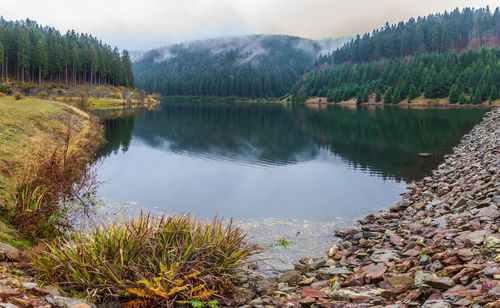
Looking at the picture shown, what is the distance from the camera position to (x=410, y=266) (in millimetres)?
10383

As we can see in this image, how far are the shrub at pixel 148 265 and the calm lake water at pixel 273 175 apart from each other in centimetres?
488

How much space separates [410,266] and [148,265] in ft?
23.5

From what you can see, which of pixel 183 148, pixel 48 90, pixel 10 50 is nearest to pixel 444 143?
pixel 183 148

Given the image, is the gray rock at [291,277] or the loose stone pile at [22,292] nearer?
the loose stone pile at [22,292]

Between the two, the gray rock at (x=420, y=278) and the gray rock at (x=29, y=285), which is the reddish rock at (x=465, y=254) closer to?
the gray rock at (x=420, y=278)

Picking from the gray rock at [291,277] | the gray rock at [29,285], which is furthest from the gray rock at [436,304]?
the gray rock at [29,285]

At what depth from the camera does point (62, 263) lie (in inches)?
358

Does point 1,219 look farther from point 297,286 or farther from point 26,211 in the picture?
point 297,286

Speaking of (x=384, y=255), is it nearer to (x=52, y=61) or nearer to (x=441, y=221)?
(x=441, y=221)

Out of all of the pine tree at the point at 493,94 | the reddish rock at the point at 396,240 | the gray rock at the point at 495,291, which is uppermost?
the pine tree at the point at 493,94

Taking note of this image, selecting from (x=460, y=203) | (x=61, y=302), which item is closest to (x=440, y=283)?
(x=61, y=302)

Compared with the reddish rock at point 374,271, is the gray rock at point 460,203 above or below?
above

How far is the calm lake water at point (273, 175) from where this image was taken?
19547 millimetres

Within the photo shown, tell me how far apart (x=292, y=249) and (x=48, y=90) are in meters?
123
